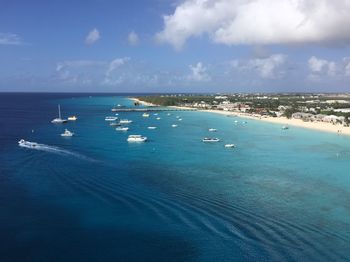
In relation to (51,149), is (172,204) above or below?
below

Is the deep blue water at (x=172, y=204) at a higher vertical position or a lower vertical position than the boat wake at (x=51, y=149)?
lower

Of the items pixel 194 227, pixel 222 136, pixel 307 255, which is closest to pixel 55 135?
pixel 222 136

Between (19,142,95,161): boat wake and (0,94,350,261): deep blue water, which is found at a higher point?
(19,142,95,161): boat wake

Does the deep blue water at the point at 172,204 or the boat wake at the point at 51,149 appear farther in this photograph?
the boat wake at the point at 51,149

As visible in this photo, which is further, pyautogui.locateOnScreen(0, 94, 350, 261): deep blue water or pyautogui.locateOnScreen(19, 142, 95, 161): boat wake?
pyautogui.locateOnScreen(19, 142, 95, 161): boat wake

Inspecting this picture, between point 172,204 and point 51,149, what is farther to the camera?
point 51,149

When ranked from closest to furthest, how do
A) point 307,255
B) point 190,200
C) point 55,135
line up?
point 307,255 < point 190,200 < point 55,135

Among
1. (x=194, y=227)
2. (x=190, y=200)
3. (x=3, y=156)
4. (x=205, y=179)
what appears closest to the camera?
(x=194, y=227)

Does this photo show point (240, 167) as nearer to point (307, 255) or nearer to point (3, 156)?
point (307, 255)
